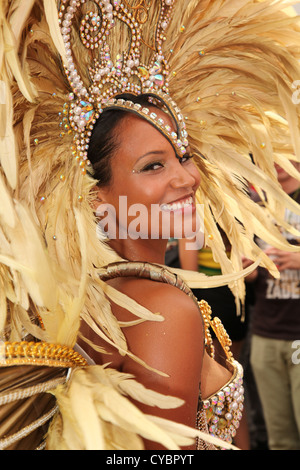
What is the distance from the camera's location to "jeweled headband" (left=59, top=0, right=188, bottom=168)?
1395mm

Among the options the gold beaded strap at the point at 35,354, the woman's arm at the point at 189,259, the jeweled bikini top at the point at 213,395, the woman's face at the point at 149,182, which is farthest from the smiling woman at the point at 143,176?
the woman's arm at the point at 189,259

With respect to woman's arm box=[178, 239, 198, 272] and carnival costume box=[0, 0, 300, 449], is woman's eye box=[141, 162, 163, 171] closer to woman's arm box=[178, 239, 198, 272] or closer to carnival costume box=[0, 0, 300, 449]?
carnival costume box=[0, 0, 300, 449]

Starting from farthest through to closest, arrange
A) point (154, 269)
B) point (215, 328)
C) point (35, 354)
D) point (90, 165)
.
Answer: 1. point (215, 328)
2. point (90, 165)
3. point (154, 269)
4. point (35, 354)

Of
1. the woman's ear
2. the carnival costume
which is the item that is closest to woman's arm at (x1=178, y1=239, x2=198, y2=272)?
the carnival costume

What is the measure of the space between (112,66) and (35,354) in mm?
670

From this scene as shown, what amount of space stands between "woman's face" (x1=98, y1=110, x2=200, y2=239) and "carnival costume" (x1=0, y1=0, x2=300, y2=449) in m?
0.04

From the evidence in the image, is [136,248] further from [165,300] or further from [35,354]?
[35,354]

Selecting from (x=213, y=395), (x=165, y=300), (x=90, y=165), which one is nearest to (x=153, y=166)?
(x=90, y=165)

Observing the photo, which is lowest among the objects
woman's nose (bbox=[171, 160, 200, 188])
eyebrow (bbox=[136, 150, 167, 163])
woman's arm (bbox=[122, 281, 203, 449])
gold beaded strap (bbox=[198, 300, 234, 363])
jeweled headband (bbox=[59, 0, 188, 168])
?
gold beaded strap (bbox=[198, 300, 234, 363])

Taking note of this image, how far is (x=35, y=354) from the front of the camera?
1190 mm

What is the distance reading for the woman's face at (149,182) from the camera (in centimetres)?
139

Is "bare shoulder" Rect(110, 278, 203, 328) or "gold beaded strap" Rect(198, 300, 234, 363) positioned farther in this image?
"gold beaded strap" Rect(198, 300, 234, 363)
